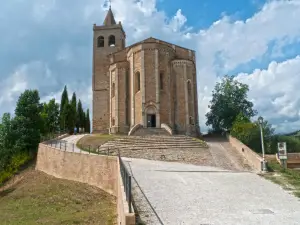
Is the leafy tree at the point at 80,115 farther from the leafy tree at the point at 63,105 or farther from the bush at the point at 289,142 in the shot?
the bush at the point at 289,142

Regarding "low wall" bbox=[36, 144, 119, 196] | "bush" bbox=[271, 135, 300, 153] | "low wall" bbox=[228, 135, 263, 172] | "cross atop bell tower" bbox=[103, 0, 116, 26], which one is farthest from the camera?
"cross atop bell tower" bbox=[103, 0, 116, 26]

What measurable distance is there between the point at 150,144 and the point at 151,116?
10.4 metres

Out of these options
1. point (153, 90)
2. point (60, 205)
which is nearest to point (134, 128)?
point (153, 90)

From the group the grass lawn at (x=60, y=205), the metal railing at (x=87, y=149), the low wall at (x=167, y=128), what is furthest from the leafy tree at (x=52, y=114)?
the grass lawn at (x=60, y=205)

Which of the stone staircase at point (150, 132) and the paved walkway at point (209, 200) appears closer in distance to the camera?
the paved walkway at point (209, 200)

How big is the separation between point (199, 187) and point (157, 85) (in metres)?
26.6

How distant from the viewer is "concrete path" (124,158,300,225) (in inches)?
345

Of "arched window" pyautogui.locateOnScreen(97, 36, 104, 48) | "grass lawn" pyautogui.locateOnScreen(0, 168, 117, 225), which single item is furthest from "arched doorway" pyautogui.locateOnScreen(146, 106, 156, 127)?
"arched window" pyautogui.locateOnScreen(97, 36, 104, 48)

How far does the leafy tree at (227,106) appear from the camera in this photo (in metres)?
45.2

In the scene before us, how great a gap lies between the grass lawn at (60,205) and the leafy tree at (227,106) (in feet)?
92.2

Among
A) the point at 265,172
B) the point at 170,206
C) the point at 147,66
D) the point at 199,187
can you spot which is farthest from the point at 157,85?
the point at 170,206

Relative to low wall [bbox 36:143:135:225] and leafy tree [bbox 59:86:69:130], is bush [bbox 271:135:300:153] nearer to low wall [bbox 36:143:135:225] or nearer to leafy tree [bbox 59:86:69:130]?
low wall [bbox 36:143:135:225]

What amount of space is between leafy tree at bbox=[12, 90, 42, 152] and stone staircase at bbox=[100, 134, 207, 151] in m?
9.18

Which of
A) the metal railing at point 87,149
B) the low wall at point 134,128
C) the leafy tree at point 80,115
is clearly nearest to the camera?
the metal railing at point 87,149
